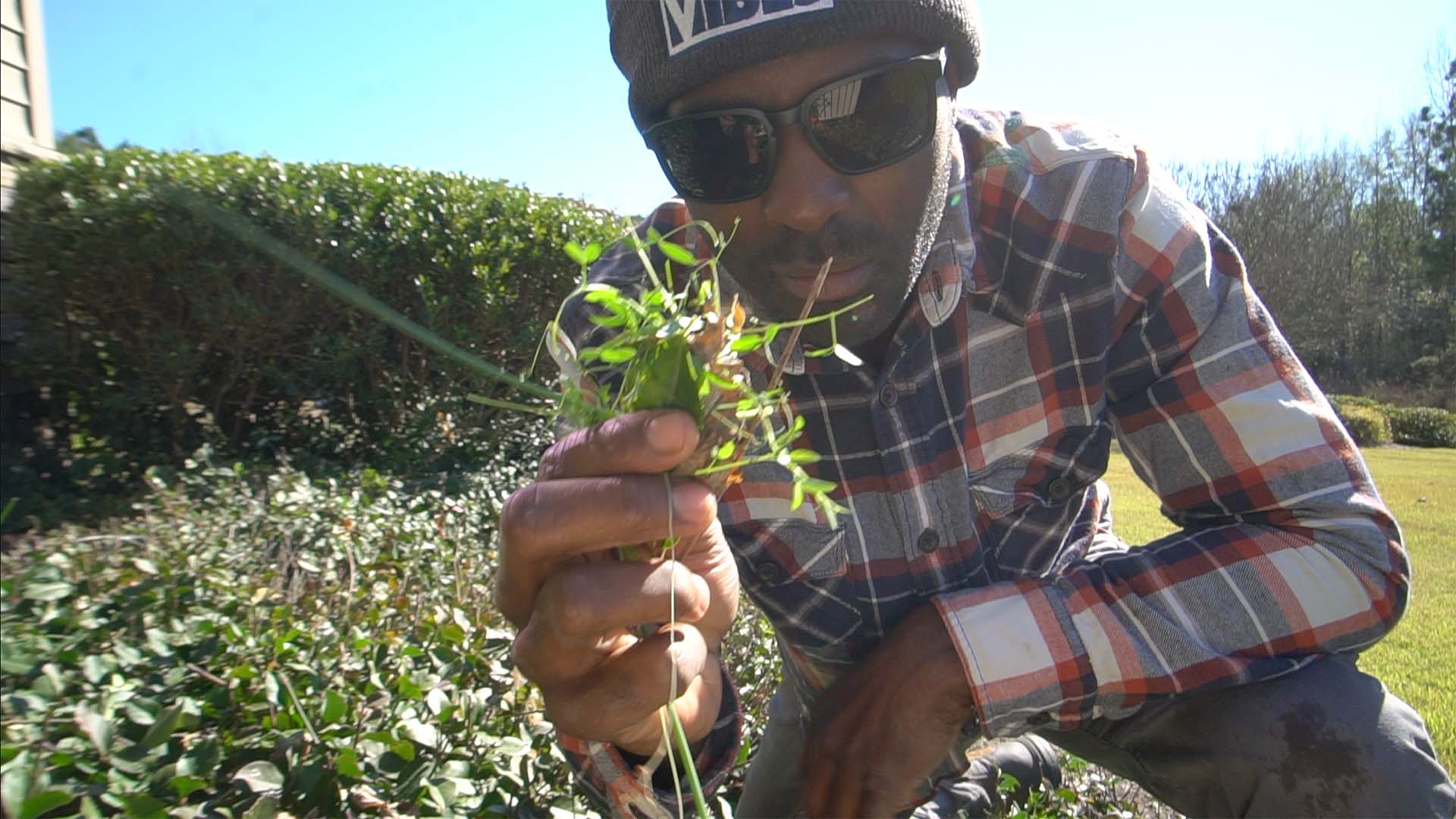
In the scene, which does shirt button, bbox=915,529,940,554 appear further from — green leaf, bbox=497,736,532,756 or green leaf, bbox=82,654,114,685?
green leaf, bbox=82,654,114,685

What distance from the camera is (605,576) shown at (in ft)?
4.07

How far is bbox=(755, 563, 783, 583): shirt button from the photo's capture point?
7.31 feet

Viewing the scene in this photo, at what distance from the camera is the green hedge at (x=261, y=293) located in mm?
5371

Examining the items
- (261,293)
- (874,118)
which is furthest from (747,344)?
(261,293)

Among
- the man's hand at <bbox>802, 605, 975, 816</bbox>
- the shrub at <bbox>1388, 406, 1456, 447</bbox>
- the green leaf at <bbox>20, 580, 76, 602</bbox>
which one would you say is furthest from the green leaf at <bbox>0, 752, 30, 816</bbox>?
the shrub at <bbox>1388, 406, 1456, 447</bbox>

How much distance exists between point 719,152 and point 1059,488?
1135 mm

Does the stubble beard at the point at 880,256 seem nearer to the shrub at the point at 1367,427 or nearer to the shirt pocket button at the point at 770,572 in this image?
the shirt pocket button at the point at 770,572

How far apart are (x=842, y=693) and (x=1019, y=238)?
1.08 metres

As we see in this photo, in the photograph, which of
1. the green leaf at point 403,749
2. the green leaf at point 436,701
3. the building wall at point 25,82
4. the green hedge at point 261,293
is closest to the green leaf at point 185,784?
the green leaf at point 403,749

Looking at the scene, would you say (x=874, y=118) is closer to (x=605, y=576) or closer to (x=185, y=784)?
(x=605, y=576)

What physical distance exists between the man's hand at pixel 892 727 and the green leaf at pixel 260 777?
3.44 ft

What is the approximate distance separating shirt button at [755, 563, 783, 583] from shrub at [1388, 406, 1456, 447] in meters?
16.0

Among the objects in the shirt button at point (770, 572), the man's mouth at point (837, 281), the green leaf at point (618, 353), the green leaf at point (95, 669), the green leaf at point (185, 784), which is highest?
the man's mouth at point (837, 281)

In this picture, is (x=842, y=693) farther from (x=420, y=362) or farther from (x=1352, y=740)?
(x=420, y=362)
